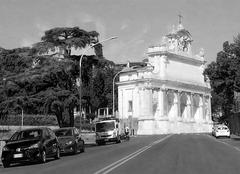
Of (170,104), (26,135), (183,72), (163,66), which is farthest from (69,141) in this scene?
(183,72)

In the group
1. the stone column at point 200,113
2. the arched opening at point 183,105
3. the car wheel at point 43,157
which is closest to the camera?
the car wheel at point 43,157

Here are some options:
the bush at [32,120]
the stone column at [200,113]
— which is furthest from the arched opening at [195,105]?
the bush at [32,120]

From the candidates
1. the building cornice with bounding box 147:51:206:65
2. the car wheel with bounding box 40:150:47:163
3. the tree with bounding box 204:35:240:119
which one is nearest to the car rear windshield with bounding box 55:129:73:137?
the car wheel with bounding box 40:150:47:163

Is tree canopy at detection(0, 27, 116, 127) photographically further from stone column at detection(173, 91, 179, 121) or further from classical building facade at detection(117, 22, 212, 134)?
stone column at detection(173, 91, 179, 121)

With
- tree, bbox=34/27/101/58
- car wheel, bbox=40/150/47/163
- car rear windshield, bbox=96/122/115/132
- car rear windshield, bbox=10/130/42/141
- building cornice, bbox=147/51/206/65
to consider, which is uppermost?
building cornice, bbox=147/51/206/65

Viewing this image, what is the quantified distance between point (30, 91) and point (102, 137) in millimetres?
8013

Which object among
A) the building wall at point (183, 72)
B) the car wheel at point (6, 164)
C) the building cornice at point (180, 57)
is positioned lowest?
the car wheel at point (6, 164)

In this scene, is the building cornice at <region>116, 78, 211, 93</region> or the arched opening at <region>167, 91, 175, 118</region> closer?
the building cornice at <region>116, 78, 211, 93</region>

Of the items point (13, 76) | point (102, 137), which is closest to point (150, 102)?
point (102, 137)

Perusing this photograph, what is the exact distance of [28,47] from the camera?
41.5 m

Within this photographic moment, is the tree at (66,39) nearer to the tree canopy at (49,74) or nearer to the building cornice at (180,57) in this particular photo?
the tree canopy at (49,74)

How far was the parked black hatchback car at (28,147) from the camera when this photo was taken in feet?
66.0

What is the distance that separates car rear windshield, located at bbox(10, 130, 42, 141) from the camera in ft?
70.3

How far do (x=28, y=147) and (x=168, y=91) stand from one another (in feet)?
Result: 265
